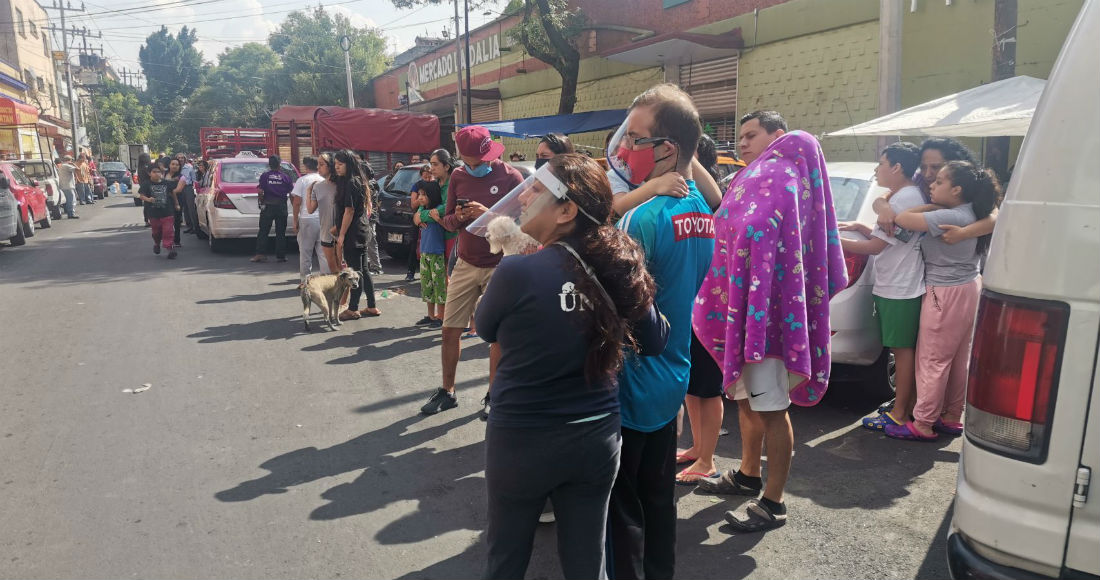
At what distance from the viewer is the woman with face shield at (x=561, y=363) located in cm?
213

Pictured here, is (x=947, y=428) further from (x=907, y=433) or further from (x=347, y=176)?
(x=347, y=176)

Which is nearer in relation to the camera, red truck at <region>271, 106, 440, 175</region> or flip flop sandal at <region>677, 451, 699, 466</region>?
flip flop sandal at <region>677, 451, 699, 466</region>

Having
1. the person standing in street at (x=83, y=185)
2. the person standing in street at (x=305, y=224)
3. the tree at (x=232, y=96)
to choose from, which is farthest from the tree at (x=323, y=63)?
the person standing in street at (x=305, y=224)

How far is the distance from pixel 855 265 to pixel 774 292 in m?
1.88

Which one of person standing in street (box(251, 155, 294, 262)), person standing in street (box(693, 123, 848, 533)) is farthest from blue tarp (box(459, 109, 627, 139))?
person standing in street (box(693, 123, 848, 533))

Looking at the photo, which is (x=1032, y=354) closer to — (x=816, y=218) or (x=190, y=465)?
(x=816, y=218)

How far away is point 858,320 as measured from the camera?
4.88 m

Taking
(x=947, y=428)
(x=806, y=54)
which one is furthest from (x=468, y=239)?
(x=806, y=54)

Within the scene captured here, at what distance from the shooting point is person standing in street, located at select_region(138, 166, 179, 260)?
12.5 m

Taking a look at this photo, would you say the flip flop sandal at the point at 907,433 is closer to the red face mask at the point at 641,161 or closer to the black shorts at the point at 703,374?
the black shorts at the point at 703,374

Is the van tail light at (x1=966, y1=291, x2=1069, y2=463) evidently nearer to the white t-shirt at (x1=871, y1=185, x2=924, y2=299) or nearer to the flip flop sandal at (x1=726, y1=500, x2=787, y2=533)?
the flip flop sandal at (x1=726, y1=500, x2=787, y2=533)

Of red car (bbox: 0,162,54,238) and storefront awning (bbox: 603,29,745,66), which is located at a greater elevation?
storefront awning (bbox: 603,29,745,66)

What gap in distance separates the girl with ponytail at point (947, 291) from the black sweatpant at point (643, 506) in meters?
2.60

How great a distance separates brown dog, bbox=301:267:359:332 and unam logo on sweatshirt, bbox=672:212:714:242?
19.1ft
